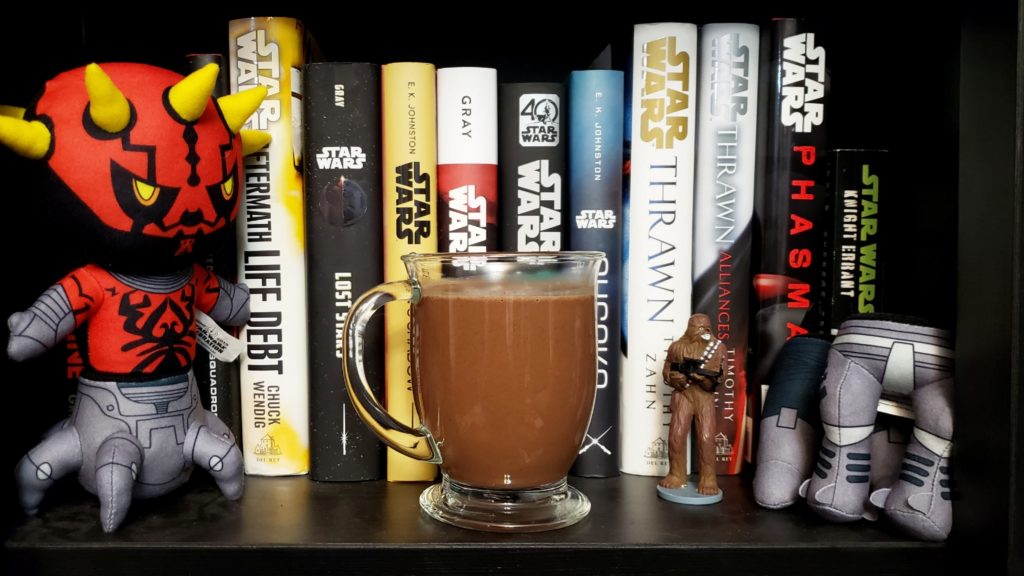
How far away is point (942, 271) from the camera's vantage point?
0.73m

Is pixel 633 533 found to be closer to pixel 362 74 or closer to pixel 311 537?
pixel 311 537

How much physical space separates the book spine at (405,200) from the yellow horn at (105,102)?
234 millimetres

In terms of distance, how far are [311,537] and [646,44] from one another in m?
0.53

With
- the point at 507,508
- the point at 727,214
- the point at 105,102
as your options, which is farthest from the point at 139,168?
the point at 727,214

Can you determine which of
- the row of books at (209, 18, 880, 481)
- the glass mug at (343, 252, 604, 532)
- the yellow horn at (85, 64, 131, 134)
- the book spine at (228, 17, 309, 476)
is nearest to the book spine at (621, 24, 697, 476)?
the row of books at (209, 18, 880, 481)

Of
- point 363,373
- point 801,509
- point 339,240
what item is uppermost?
point 339,240

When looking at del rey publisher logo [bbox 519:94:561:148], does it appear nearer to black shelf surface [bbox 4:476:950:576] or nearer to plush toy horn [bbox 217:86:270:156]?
plush toy horn [bbox 217:86:270:156]

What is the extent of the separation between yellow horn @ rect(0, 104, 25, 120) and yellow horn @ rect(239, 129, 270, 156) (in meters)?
0.17

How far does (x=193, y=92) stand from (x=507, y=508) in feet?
1.37

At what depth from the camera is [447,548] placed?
64 cm

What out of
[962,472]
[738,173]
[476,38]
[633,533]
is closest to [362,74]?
[476,38]

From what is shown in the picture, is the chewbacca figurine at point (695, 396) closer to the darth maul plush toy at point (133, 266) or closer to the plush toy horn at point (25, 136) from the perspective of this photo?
the darth maul plush toy at point (133, 266)

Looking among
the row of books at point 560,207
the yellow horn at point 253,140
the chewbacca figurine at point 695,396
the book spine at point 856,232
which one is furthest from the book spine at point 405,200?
the book spine at point 856,232

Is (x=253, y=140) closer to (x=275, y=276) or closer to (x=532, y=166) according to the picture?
(x=275, y=276)
